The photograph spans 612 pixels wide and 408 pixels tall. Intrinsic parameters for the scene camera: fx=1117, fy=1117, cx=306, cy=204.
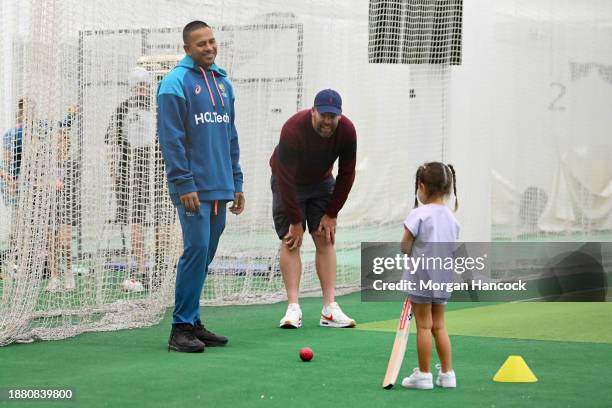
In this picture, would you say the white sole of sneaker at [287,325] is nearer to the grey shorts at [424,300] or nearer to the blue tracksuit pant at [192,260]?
the blue tracksuit pant at [192,260]

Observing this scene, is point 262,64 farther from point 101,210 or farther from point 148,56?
point 101,210

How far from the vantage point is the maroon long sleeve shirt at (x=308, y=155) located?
22.2 ft

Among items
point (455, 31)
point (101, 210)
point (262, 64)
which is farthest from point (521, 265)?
point (101, 210)

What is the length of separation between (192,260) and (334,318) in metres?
1.32

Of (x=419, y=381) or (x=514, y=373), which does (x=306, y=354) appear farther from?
(x=514, y=373)

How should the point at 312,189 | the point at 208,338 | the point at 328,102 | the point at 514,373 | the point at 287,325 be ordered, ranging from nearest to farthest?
the point at 514,373
the point at 208,338
the point at 328,102
the point at 287,325
the point at 312,189

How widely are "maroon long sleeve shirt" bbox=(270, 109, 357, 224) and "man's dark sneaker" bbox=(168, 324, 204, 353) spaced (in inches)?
49.1

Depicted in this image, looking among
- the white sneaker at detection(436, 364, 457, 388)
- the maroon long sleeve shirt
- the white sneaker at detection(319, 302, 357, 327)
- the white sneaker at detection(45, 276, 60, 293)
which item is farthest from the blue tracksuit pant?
the white sneaker at detection(436, 364, 457, 388)

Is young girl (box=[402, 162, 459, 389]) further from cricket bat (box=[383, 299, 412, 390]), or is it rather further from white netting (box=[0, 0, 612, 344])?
white netting (box=[0, 0, 612, 344])

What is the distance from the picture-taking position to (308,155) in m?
6.86

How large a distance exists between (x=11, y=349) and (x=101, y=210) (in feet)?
4.47

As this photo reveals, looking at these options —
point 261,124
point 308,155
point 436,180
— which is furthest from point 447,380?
point 261,124

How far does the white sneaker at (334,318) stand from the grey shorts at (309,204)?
524 millimetres

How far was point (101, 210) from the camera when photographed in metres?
6.96
